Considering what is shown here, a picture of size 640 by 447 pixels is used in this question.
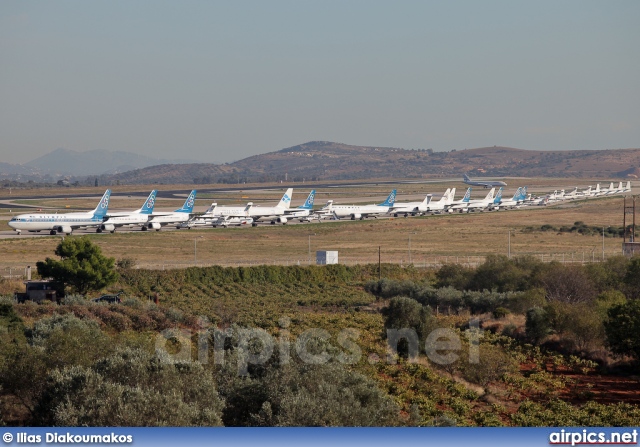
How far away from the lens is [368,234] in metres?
Answer: 105

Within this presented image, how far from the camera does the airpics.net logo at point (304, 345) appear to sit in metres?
26.6

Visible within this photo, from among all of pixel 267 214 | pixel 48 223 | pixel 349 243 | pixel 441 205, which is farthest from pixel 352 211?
pixel 48 223

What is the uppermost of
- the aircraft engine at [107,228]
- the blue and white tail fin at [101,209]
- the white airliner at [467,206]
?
the blue and white tail fin at [101,209]

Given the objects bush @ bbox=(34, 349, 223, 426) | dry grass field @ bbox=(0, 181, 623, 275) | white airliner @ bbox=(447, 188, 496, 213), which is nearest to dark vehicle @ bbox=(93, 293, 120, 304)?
dry grass field @ bbox=(0, 181, 623, 275)

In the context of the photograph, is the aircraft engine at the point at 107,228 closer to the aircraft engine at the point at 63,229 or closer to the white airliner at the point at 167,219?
the aircraft engine at the point at 63,229

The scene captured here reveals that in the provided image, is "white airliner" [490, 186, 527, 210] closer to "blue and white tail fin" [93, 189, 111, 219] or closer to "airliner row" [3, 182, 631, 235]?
"airliner row" [3, 182, 631, 235]

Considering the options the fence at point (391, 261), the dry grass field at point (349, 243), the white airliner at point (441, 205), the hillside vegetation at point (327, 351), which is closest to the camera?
the hillside vegetation at point (327, 351)

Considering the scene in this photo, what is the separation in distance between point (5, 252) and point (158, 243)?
1569 cm

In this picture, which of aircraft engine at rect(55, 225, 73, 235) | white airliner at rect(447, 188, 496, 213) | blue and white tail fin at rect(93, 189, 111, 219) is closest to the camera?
aircraft engine at rect(55, 225, 73, 235)

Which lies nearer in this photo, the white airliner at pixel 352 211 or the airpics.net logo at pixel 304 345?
the airpics.net logo at pixel 304 345

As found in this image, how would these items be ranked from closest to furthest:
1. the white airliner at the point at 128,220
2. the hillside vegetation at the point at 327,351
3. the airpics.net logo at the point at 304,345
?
the hillside vegetation at the point at 327,351, the airpics.net logo at the point at 304,345, the white airliner at the point at 128,220

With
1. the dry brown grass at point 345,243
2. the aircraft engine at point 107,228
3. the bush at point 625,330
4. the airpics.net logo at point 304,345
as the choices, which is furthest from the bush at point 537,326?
the aircraft engine at point 107,228

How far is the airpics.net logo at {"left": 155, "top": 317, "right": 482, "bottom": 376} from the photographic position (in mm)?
26625

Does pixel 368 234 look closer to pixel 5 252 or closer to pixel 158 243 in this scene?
pixel 158 243
